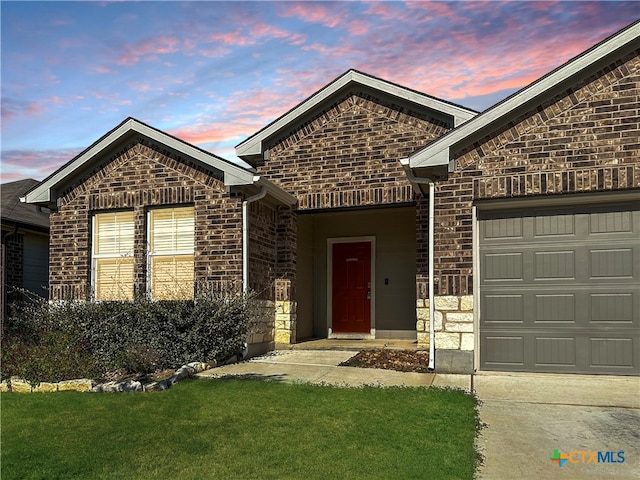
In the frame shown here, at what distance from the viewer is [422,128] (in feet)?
Result: 35.7

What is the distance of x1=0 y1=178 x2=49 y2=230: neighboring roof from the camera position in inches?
527

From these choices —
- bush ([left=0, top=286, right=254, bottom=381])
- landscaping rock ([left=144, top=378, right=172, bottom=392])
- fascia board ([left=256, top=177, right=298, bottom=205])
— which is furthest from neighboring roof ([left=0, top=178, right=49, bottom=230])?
landscaping rock ([left=144, top=378, right=172, bottom=392])

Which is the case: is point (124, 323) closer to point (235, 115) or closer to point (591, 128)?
point (235, 115)

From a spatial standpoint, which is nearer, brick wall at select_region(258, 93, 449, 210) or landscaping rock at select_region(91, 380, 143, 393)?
landscaping rock at select_region(91, 380, 143, 393)

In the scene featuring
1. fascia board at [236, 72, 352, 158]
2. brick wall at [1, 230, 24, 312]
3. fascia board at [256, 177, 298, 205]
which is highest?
fascia board at [236, 72, 352, 158]

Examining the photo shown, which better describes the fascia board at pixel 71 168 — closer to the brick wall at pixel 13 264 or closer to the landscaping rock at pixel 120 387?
the brick wall at pixel 13 264

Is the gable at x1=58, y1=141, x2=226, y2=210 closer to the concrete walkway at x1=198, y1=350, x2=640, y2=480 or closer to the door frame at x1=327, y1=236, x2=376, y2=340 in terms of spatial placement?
the concrete walkway at x1=198, y1=350, x2=640, y2=480

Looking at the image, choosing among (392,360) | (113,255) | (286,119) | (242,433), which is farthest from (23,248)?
(242,433)

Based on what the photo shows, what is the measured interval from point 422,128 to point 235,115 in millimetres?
4657

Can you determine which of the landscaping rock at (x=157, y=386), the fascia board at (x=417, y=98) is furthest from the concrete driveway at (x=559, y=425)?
the fascia board at (x=417, y=98)

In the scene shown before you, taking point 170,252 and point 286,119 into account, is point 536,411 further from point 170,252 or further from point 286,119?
point 286,119

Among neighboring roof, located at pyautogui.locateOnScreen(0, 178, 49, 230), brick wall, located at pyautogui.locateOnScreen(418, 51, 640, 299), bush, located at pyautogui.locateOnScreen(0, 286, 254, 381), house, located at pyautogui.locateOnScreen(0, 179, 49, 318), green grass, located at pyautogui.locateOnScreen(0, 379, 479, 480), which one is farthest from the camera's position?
neighboring roof, located at pyautogui.locateOnScreen(0, 178, 49, 230)

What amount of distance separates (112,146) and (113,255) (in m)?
2.31

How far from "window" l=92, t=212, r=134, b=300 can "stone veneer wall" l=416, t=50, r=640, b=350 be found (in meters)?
6.39
